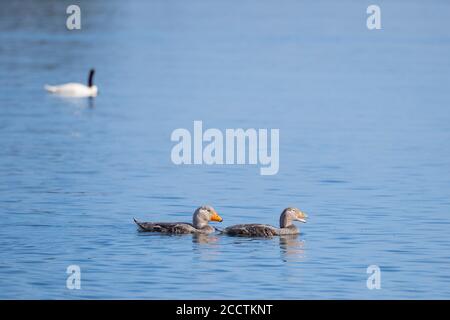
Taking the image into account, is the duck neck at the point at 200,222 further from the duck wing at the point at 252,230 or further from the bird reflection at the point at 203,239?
the duck wing at the point at 252,230

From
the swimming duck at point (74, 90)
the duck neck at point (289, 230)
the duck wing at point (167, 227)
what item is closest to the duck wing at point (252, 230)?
the duck neck at point (289, 230)

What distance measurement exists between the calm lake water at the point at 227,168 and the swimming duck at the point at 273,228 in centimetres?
15

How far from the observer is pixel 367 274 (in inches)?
636

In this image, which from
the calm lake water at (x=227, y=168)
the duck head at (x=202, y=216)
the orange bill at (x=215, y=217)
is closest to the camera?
the calm lake water at (x=227, y=168)

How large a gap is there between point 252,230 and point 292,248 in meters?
0.63

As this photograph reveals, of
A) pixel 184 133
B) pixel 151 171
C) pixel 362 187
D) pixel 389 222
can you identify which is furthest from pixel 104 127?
pixel 389 222

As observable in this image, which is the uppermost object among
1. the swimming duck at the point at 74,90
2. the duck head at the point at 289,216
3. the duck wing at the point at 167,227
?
the swimming duck at the point at 74,90

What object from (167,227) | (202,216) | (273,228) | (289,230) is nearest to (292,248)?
(273,228)

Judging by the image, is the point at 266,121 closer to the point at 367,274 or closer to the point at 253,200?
the point at 253,200

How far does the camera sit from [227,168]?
24.2m

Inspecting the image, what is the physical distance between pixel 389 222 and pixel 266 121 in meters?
11.3

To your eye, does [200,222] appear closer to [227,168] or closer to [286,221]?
[286,221]

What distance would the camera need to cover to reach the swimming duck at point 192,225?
59.1ft

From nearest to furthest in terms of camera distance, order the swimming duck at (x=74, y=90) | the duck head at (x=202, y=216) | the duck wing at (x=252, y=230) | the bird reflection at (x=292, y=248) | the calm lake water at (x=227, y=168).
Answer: the calm lake water at (x=227, y=168) → the bird reflection at (x=292, y=248) → the duck wing at (x=252, y=230) → the duck head at (x=202, y=216) → the swimming duck at (x=74, y=90)
